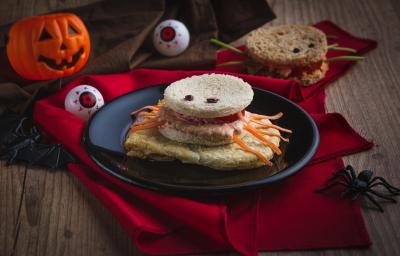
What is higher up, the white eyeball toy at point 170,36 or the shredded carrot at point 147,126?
the shredded carrot at point 147,126

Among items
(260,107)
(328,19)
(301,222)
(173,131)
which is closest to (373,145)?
(260,107)

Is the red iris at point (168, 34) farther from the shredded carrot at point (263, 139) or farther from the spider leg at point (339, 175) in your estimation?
the spider leg at point (339, 175)

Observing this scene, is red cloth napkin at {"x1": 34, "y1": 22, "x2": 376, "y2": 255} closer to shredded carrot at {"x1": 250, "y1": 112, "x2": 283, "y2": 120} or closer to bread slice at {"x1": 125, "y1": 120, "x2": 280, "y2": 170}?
bread slice at {"x1": 125, "y1": 120, "x2": 280, "y2": 170}

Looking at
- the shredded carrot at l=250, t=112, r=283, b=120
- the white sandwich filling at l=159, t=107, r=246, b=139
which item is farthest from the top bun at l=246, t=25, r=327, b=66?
the white sandwich filling at l=159, t=107, r=246, b=139

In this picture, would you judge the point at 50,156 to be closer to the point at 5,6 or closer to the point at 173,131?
the point at 173,131

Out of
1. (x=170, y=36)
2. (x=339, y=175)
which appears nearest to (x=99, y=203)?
(x=339, y=175)

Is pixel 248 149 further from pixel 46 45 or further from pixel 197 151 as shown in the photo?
pixel 46 45

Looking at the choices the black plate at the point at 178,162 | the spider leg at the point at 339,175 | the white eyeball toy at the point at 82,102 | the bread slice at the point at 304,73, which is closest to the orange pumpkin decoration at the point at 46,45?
the white eyeball toy at the point at 82,102
